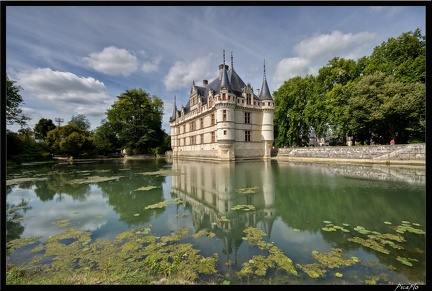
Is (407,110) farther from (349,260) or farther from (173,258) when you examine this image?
(173,258)

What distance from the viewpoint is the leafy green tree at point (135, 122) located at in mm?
39900

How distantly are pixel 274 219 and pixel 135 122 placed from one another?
40.3 metres

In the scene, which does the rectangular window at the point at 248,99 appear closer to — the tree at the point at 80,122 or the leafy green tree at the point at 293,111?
the leafy green tree at the point at 293,111

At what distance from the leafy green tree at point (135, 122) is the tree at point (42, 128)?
15.3m

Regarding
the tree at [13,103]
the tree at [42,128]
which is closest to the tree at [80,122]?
the tree at [42,128]

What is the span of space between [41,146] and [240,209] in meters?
38.5

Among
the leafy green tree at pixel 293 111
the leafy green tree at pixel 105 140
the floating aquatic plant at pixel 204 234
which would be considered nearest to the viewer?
the floating aquatic plant at pixel 204 234

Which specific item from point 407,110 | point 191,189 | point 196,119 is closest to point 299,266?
point 191,189

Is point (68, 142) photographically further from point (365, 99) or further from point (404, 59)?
point (404, 59)

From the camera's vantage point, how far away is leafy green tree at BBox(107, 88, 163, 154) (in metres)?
39.9

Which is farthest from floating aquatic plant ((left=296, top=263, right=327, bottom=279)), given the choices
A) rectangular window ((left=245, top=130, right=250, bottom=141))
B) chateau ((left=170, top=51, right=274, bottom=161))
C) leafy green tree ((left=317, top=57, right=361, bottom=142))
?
leafy green tree ((left=317, top=57, right=361, bottom=142))

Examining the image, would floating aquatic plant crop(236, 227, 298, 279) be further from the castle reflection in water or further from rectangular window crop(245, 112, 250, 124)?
rectangular window crop(245, 112, 250, 124)

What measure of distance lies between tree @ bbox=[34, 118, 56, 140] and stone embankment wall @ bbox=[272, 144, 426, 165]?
51.5 metres

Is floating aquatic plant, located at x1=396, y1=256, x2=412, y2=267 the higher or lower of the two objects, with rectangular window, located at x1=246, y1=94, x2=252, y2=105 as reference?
lower
